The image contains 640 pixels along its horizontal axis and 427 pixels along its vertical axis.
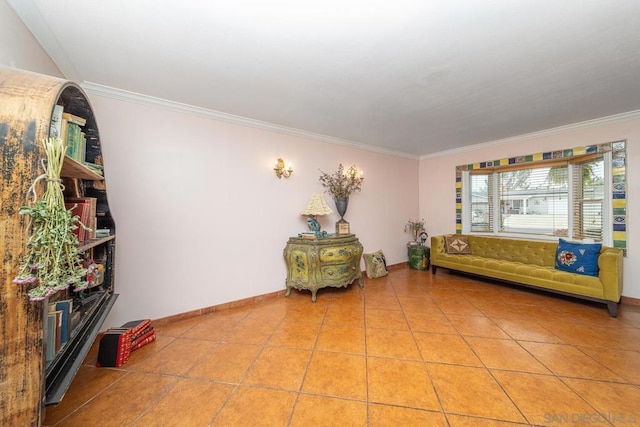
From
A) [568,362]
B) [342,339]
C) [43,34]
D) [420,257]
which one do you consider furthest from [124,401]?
[420,257]

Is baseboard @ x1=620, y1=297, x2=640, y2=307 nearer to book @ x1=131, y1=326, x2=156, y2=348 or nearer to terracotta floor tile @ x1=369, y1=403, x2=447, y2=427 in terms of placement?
terracotta floor tile @ x1=369, y1=403, x2=447, y2=427

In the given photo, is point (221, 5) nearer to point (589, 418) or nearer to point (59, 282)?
point (59, 282)

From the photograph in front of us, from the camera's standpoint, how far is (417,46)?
1743 millimetres

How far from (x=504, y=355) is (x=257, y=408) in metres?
1.99

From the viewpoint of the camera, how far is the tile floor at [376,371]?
4.64 ft

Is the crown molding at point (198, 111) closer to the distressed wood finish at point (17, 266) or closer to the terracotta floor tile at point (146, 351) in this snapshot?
the distressed wood finish at point (17, 266)

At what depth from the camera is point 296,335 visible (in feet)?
7.59

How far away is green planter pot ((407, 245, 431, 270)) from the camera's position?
4.70 metres

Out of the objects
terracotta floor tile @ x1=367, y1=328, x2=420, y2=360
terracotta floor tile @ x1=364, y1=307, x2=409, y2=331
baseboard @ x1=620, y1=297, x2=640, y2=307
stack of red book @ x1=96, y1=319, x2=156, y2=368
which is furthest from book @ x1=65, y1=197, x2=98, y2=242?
baseboard @ x1=620, y1=297, x2=640, y2=307

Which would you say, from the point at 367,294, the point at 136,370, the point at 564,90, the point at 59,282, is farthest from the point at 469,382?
the point at 564,90

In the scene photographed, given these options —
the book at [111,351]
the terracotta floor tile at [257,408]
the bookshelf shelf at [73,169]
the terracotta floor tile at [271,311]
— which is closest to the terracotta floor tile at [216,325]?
the terracotta floor tile at [271,311]

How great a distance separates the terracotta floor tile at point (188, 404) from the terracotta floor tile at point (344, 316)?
1.24m

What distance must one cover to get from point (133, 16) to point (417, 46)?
1.92 m

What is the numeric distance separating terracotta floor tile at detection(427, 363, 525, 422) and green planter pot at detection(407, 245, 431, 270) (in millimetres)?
3027
